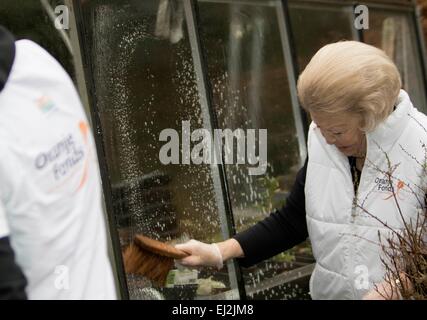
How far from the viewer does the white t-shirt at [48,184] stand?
3.96 ft

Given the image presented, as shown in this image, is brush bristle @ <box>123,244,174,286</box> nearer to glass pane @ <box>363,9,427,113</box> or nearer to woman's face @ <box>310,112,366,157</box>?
woman's face @ <box>310,112,366,157</box>

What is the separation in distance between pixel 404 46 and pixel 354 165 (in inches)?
171

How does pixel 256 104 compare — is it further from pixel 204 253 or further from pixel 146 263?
pixel 146 263

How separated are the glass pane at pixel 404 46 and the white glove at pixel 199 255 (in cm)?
402

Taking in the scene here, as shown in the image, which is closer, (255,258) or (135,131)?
(255,258)

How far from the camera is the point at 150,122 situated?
354 cm

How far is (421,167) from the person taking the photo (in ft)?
6.54

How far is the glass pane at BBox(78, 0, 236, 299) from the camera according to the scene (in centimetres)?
344

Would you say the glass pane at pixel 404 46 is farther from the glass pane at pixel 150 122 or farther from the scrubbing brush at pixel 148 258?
the scrubbing brush at pixel 148 258

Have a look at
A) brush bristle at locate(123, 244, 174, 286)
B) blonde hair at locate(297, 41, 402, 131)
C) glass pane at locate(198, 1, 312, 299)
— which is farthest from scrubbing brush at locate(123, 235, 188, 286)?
glass pane at locate(198, 1, 312, 299)

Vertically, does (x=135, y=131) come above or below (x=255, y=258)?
above

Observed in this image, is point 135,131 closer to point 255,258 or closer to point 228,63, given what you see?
point 228,63
